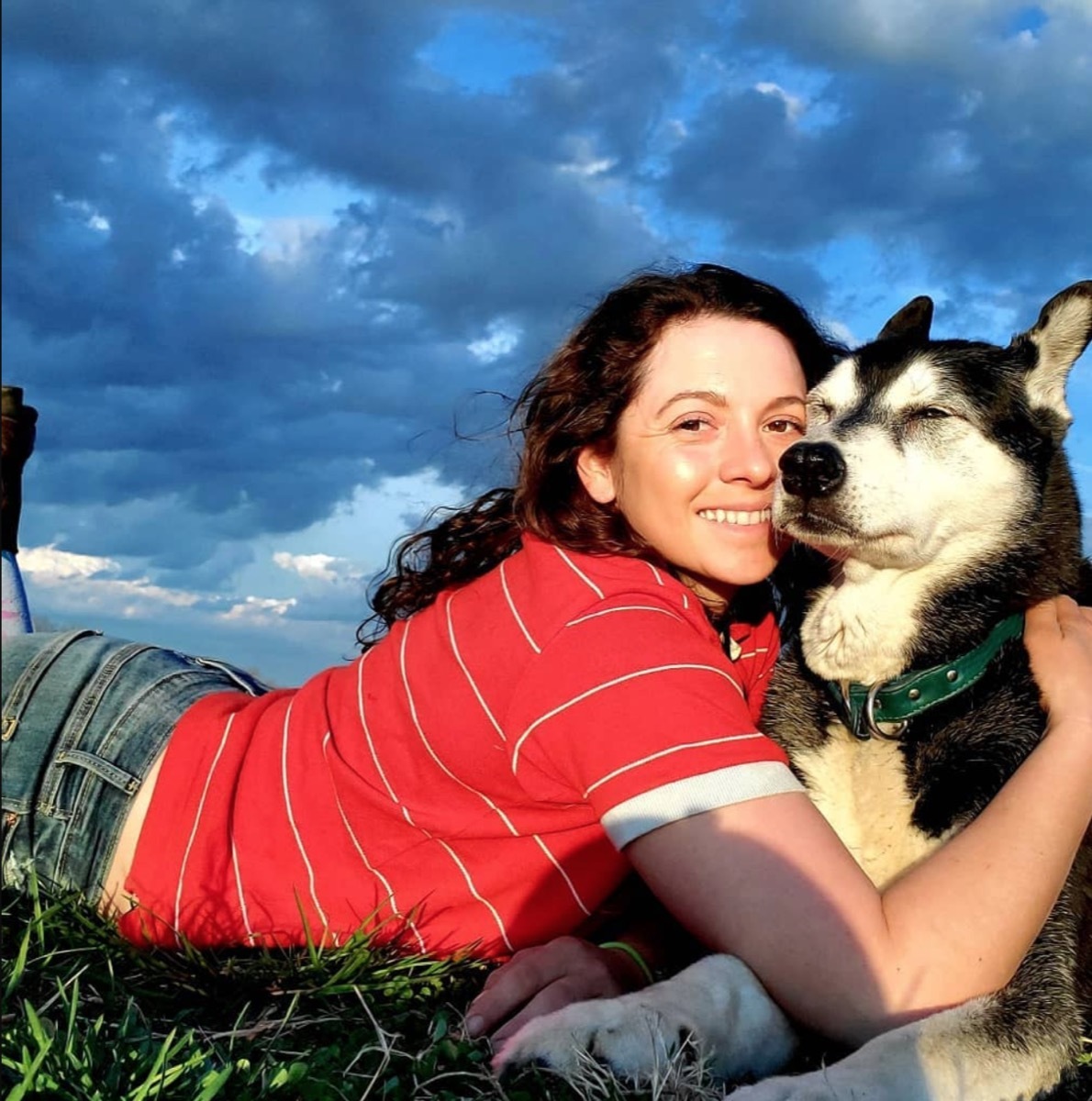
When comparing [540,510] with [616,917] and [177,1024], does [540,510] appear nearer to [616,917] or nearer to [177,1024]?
[616,917]

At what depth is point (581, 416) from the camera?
12.9 feet

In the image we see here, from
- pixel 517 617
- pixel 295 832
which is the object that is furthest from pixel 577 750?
pixel 295 832

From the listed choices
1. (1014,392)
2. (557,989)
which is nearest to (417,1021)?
(557,989)

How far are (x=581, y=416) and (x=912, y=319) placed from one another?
1.54 m

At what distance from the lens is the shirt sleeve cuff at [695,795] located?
2906 mm

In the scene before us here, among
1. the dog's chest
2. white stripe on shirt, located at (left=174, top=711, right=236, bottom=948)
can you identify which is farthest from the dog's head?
white stripe on shirt, located at (left=174, top=711, right=236, bottom=948)

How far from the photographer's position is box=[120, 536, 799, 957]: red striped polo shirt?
9.81 feet

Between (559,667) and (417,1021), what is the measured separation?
1.00 m

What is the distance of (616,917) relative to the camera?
386cm

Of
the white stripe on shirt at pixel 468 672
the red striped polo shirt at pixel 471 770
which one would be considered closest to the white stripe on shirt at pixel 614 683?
the red striped polo shirt at pixel 471 770

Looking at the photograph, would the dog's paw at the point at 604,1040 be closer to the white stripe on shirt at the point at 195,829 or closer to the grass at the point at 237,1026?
the grass at the point at 237,1026

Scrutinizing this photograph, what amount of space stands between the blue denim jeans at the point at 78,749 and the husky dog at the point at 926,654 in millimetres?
2044

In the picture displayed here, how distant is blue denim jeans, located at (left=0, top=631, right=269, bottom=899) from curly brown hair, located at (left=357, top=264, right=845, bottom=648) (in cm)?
89

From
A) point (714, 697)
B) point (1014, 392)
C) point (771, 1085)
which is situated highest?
point (1014, 392)
